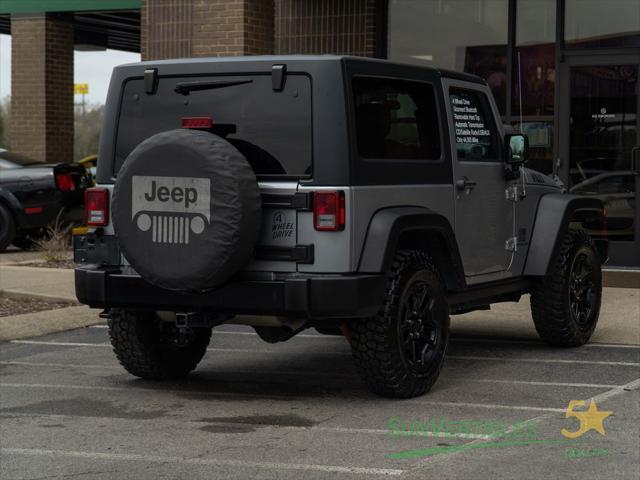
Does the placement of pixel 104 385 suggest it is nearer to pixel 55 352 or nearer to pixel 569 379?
pixel 55 352

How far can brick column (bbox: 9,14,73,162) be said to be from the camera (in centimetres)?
2273

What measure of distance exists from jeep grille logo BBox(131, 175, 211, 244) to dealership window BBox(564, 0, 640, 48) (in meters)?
8.87

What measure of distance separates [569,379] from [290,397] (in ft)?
6.38

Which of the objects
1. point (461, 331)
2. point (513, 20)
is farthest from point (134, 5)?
point (461, 331)

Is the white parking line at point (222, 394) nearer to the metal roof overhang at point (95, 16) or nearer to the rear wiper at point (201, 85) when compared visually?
the rear wiper at point (201, 85)

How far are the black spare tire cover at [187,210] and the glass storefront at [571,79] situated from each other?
7.56 m

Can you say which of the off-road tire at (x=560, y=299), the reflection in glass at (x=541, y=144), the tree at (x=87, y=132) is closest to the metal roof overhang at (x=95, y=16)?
the reflection in glass at (x=541, y=144)

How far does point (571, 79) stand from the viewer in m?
15.3

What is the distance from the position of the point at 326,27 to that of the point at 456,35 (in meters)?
1.75

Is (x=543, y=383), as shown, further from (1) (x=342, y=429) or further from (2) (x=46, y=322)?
(2) (x=46, y=322)

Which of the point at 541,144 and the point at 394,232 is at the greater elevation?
the point at 541,144

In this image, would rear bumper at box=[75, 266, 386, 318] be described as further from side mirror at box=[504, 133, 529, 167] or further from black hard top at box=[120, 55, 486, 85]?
side mirror at box=[504, 133, 529, 167]

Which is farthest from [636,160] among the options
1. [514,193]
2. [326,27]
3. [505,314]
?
[514,193]

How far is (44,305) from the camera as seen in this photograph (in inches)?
490
